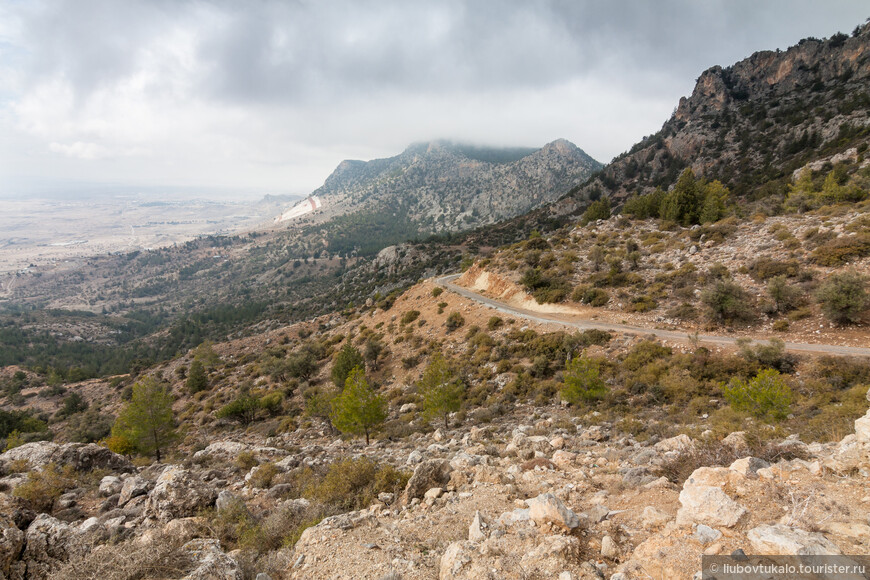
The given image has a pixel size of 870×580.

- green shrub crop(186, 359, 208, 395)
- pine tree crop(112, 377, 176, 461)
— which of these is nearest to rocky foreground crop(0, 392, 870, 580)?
pine tree crop(112, 377, 176, 461)

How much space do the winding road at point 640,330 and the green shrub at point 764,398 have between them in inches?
318

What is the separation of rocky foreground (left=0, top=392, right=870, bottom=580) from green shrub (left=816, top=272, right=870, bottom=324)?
670 inches

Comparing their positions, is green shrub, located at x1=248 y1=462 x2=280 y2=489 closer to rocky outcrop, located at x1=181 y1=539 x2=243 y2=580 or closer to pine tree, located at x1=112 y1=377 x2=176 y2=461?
rocky outcrop, located at x1=181 y1=539 x2=243 y2=580

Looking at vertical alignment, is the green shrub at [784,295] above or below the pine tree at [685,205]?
below

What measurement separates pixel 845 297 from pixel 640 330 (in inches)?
395

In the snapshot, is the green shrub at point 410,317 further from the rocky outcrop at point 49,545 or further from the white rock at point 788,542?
the white rock at point 788,542

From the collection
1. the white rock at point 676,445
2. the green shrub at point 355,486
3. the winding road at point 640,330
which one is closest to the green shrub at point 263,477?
the green shrub at point 355,486

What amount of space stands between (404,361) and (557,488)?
82.8ft

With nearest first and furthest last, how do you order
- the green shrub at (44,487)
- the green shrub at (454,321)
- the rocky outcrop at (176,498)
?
the rocky outcrop at (176,498) → the green shrub at (44,487) → the green shrub at (454,321)

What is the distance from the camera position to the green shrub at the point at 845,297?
60.6 feet

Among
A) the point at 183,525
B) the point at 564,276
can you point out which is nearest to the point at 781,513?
the point at 183,525

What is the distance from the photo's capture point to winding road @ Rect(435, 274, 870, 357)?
17.4m

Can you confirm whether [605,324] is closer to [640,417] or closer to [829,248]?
[640,417]

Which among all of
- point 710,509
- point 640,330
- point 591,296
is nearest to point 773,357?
point 640,330
